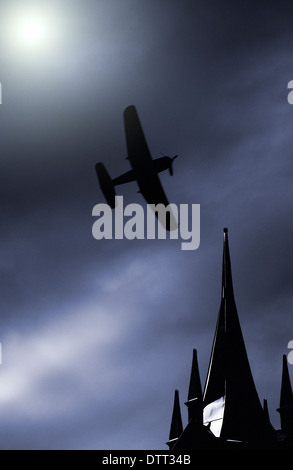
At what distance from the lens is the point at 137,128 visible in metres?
33.2

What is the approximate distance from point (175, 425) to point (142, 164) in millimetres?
47760

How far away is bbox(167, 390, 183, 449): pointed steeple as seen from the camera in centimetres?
7400

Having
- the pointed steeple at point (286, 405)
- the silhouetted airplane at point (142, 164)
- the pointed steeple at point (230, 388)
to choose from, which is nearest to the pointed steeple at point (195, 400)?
the pointed steeple at point (230, 388)

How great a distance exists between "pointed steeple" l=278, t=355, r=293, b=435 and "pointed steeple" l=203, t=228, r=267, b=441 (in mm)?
2796

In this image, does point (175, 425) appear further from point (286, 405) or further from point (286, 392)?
point (286, 392)

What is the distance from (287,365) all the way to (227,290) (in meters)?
14.1

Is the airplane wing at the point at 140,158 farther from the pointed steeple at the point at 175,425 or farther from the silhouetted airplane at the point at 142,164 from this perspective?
the pointed steeple at the point at 175,425

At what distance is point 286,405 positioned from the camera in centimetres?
7544

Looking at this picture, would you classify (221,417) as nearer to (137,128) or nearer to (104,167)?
(104,167)

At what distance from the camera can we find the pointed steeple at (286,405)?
75125 mm

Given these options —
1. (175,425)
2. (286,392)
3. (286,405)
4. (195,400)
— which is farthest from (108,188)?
(286,405)

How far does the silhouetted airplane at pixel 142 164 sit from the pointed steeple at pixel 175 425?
43.1 meters

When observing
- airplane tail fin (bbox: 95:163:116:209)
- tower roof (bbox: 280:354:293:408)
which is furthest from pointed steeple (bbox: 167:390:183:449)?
airplane tail fin (bbox: 95:163:116:209)

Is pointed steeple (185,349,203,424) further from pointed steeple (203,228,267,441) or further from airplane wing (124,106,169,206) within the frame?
airplane wing (124,106,169,206)
